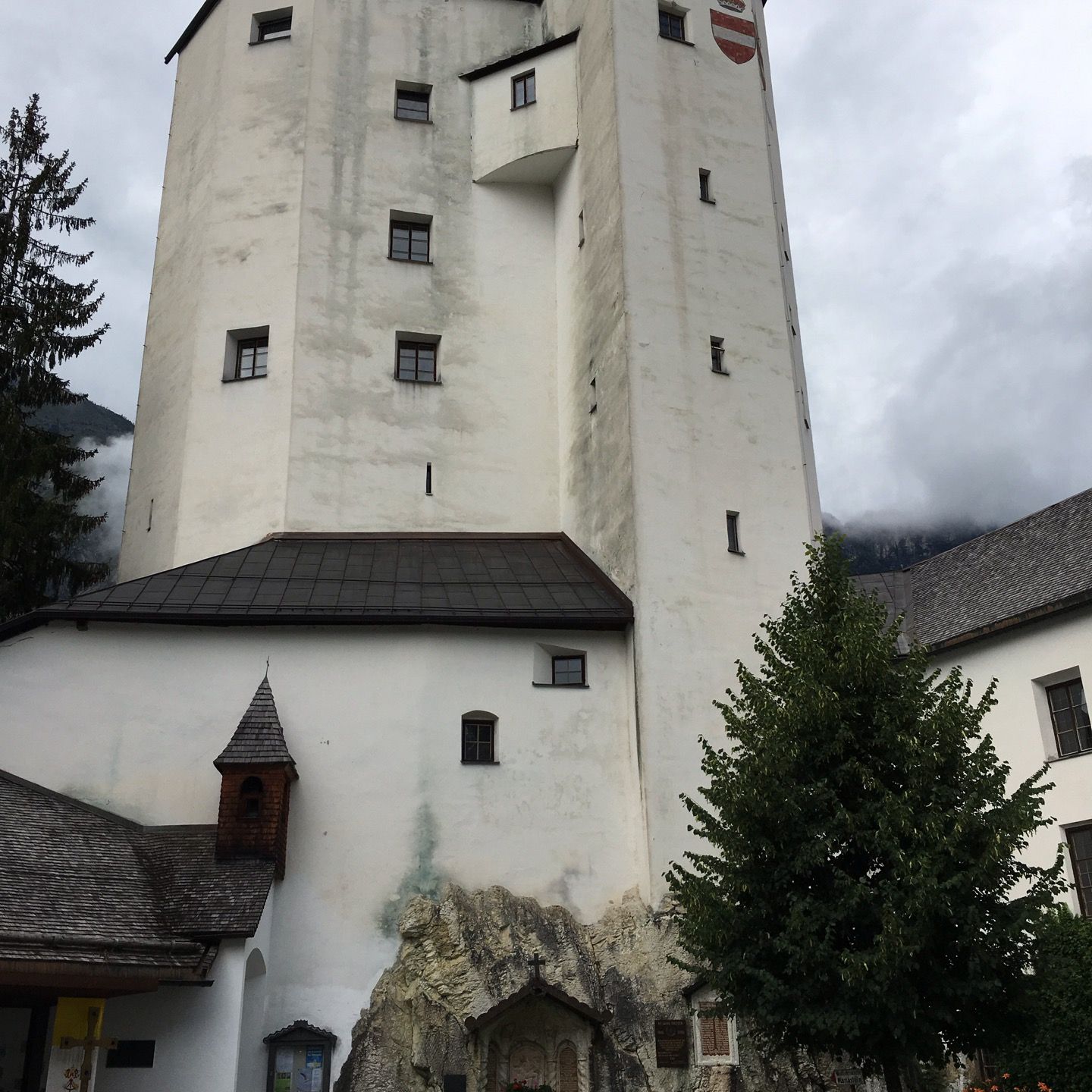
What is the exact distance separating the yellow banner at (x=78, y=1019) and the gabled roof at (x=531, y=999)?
5.84 metres

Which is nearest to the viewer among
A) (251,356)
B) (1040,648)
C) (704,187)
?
(1040,648)

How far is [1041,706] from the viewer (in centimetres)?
2372

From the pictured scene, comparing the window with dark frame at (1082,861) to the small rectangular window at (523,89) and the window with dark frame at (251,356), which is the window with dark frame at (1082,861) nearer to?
the window with dark frame at (251,356)

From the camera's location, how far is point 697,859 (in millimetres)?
16609

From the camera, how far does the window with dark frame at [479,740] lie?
2300 centimetres

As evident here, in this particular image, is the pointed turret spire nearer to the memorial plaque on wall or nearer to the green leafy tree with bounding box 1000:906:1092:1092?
the memorial plaque on wall

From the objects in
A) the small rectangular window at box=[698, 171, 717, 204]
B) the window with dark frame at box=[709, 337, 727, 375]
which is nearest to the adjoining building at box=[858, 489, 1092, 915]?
the window with dark frame at box=[709, 337, 727, 375]

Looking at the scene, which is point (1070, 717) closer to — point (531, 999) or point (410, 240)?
point (531, 999)

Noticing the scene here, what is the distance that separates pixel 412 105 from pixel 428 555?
12883 mm

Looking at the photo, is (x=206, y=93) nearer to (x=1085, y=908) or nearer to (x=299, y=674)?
(x=299, y=674)

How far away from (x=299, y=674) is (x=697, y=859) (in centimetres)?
954

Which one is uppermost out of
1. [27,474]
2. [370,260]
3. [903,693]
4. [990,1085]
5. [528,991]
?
[370,260]

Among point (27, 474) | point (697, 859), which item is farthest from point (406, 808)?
point (27, 474)

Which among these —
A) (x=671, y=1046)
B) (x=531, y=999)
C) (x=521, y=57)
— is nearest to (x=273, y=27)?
(x=521, y=57)
